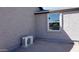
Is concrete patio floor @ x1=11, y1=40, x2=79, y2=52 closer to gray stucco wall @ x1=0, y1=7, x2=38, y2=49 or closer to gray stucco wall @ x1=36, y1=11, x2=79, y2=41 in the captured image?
gray stucco wall @ x1=0, y1=7, x2=38, y2=49

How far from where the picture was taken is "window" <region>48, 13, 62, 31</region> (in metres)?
10.7

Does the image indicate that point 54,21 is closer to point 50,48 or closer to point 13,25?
point 50,48

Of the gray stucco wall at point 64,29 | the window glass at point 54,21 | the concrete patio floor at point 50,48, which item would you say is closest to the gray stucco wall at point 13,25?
the concrete patio floor at point 50,48

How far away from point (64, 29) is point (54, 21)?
1188mm

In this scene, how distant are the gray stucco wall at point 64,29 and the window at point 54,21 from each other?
1.12 feet

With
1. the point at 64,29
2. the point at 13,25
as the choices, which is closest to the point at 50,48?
the point at 13,25

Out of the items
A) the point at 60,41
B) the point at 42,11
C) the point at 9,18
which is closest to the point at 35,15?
the point at 42,11

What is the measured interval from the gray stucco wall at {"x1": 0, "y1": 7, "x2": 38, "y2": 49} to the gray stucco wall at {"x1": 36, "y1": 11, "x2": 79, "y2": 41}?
1186 millimetres

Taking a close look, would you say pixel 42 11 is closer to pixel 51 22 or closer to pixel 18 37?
Result: pixel 51 22

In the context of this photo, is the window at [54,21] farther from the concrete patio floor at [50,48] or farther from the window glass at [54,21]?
the concrete patio floor at [50,48]

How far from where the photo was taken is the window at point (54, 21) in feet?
35.3

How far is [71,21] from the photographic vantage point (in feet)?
32.4

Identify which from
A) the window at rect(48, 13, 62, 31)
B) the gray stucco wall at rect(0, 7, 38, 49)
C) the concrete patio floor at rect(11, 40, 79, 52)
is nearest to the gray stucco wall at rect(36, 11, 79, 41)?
the window at rect(48, 13, 62, 31)
